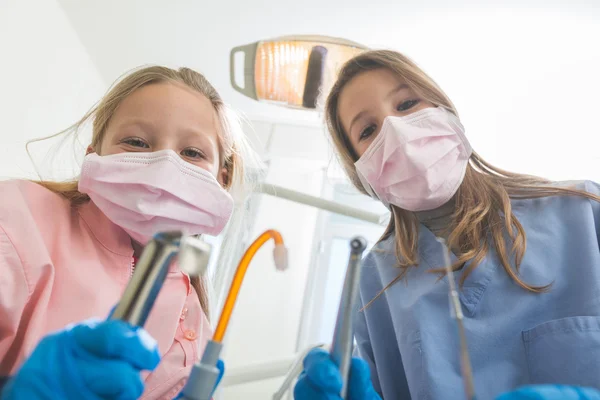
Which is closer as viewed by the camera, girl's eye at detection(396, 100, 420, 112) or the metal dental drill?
the metal dental drill

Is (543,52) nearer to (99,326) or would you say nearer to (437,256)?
(437,256)

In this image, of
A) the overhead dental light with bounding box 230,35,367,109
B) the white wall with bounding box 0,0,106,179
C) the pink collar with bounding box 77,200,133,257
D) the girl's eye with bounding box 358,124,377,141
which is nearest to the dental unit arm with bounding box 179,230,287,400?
the pink collar with bounding box 77,200,133,257

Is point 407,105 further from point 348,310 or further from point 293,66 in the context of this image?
point 348,310

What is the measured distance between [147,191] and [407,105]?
1.89 feet

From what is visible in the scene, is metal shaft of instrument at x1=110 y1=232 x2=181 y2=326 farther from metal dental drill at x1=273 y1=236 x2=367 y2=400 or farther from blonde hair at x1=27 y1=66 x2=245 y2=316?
blonde hair at x1=27 y1=66 x2=245 y2=316

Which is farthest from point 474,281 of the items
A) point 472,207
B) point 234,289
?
point 234,289

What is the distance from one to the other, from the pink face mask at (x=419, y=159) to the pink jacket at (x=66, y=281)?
1.46 feet

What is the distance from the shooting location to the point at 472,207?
82 cm

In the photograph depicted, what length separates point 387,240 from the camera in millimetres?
998

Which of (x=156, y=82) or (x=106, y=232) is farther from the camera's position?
(x=156, y=82)

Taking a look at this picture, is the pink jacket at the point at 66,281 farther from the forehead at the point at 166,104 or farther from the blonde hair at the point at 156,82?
the forehead at the point at 166,104

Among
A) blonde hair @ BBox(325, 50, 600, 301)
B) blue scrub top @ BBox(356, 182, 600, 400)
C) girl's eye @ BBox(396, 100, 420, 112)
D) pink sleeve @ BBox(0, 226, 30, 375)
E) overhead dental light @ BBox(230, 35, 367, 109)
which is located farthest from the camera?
overhead dental light @ BBox(230, 35, 367, 109)

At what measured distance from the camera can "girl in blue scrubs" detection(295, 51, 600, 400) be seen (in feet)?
2.15

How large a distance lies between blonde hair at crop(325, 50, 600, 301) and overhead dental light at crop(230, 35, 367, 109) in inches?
2.3
